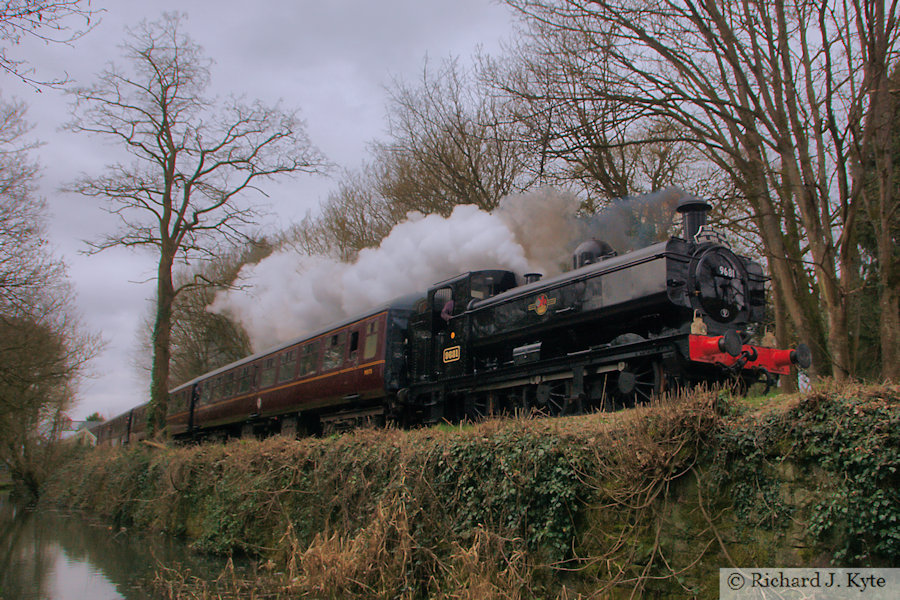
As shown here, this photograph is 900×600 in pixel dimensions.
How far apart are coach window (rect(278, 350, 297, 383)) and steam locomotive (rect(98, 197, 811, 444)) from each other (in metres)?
0.06

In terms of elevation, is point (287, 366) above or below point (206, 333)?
below

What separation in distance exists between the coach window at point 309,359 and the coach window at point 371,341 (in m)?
2.22

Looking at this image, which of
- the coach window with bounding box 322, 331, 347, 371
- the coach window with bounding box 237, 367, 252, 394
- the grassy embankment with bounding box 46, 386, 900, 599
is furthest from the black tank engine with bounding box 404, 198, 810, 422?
the coach window with bounding box 237, 367, 252, 394

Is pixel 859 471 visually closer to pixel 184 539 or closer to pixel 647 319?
pixel 647 319

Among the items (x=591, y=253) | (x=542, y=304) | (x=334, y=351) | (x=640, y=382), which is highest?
(x=591, y=253)

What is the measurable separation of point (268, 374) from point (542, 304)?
964 cm

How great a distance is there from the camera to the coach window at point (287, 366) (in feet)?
53.6

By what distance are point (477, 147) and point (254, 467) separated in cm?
1319

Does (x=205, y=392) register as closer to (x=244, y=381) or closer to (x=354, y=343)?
(x=244, y=381)

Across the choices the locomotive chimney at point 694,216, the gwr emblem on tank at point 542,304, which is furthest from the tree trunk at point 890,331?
the gwr emblem on tank at point 542,304

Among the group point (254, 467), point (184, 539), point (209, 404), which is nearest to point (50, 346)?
point (209, 404)

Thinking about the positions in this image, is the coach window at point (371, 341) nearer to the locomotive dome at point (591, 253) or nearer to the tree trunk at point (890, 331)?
the locomotive dome at point (591, 253)

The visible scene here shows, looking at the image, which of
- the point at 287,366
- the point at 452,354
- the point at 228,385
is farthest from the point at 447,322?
the point at 228,385

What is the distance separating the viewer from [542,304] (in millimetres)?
10391
